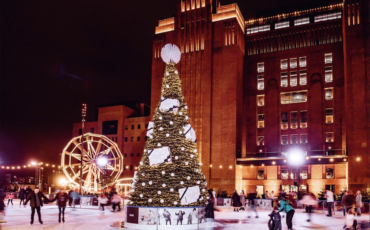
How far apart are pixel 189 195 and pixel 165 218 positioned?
166 cm

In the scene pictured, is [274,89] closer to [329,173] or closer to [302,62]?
[302,62]

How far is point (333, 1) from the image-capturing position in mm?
59562

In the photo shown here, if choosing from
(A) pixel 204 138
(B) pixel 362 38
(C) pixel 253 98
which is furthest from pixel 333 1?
(A) pixel 204 138

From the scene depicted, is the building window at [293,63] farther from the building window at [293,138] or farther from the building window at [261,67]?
the building window at [293,138]

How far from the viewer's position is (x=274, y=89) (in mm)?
54688

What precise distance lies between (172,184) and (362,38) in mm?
39313

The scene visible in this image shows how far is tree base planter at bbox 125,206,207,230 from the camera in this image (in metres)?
17.1

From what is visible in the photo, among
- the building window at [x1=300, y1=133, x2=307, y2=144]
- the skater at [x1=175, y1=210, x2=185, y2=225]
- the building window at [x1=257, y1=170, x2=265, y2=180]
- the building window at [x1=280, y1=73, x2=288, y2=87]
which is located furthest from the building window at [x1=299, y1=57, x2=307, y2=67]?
the skater at [x1=175, y1=210, x2=185, y2=225]

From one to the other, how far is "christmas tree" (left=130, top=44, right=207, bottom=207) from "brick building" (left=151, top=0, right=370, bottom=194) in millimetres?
31077

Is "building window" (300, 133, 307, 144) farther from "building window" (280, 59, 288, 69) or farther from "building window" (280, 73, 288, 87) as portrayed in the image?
"building window" (280, 59, 288, 69)

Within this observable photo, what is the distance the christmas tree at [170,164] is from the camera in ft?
58.8

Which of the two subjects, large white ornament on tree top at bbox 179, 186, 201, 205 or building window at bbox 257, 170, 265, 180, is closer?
Result: large white ornament on tree top at bbox 179, 186, 201, 205

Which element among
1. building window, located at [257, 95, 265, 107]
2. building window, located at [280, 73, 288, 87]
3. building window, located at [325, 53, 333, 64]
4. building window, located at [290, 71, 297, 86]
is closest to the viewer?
building window, located at [325, 53, 333, 64]

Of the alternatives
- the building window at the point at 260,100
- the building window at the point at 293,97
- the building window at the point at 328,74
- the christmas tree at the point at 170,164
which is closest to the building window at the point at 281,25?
the building window at the point at 328,74
